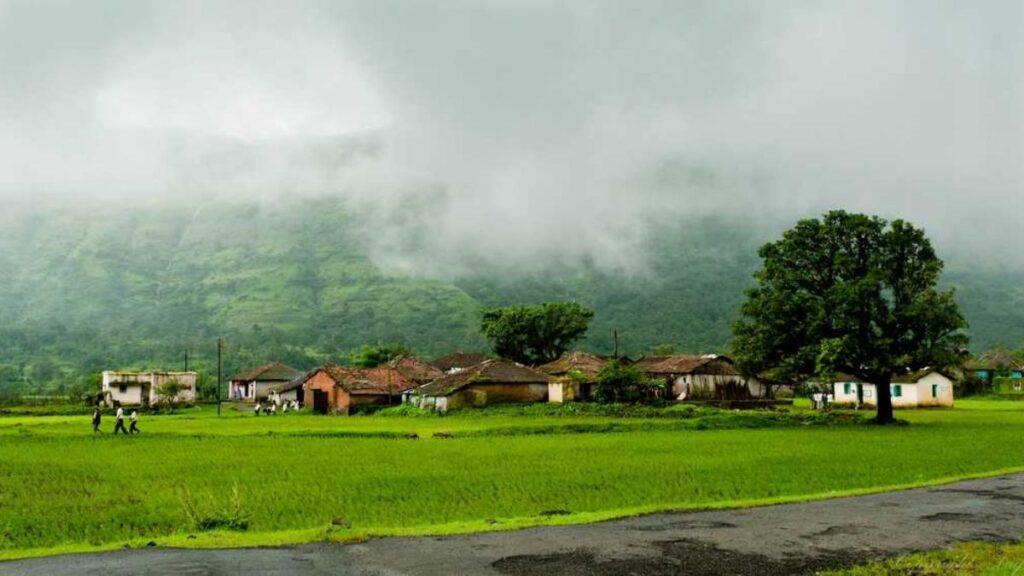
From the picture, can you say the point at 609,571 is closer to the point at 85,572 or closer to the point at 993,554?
the point at 993,554

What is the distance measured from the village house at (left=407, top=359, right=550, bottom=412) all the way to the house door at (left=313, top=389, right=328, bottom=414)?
9801 millimetres

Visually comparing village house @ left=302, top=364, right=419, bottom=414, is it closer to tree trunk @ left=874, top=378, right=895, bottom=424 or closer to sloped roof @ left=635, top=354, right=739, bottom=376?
sloped roof @ left=635, top=354, right=739, bottom=376

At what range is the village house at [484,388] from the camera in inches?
3059

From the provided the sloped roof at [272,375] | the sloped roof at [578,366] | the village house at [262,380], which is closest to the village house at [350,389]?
the sloped roof at [578,366]

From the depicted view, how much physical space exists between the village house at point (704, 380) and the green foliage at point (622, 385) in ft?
23.6

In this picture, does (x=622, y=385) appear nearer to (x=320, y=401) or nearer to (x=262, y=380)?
(x=320, y=401)

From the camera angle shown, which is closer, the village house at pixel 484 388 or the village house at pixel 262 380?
the village house at pixel 484 388

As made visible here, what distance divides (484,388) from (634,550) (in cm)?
6481

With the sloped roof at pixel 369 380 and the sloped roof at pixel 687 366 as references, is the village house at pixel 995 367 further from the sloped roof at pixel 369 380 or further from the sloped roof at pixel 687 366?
the sloped roof at pixel 369 380

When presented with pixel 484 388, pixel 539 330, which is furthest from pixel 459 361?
pixel 484 388

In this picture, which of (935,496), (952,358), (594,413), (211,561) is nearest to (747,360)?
(952,358)

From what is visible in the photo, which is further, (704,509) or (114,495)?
(114,495)

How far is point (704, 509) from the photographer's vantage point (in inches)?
807

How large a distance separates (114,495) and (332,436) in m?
25.6
